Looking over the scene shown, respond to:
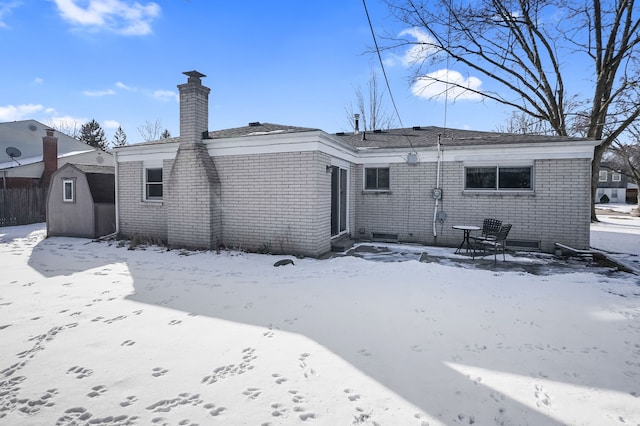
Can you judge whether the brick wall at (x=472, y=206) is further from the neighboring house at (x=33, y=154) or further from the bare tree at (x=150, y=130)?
the bare tree at (x=150, y=130)

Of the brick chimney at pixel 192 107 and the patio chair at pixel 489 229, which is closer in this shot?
the patio chair at pixel 489 229

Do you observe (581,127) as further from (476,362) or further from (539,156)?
(476,362)

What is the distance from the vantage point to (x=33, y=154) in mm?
24812

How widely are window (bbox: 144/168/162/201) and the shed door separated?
18.5 feet

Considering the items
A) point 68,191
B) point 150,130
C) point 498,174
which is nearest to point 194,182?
point 68,191

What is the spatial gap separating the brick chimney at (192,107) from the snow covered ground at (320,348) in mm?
4489

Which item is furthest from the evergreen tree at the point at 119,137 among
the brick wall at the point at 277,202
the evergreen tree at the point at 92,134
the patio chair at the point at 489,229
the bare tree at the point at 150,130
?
the patio chair at the point at 489,229

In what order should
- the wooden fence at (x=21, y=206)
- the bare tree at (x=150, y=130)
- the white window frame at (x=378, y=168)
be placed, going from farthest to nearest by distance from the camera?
the bare tree at (x=150, y=130)
the wooden fence at (x=21, y=206)
the white window frame at (x=378, y=168)

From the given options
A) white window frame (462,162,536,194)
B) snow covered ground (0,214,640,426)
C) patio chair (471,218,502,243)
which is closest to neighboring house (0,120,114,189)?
snow covered ground (0,214,640,426)

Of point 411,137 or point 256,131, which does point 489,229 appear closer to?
point 411,137

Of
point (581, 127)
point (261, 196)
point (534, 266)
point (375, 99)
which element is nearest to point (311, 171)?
point (261, 196)

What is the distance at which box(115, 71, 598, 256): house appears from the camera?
28.5 feet

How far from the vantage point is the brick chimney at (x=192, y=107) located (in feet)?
30.8

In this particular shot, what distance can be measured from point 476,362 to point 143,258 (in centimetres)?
777
